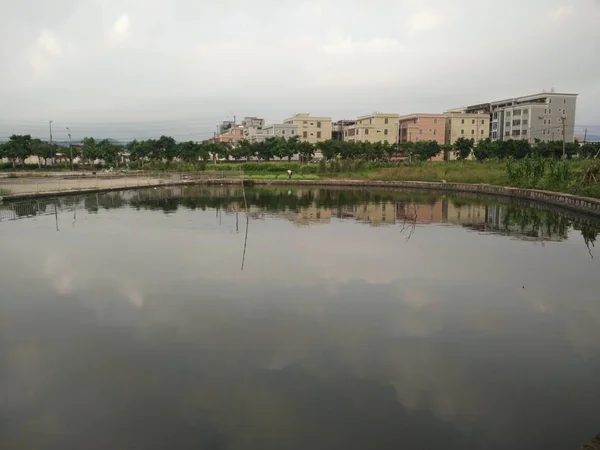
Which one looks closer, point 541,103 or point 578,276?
point 578,276

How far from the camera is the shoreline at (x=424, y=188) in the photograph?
759 inches

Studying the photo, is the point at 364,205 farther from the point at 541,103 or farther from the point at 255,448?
the point at 541,103

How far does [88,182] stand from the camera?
32.2m

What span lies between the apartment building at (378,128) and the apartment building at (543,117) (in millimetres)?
11589

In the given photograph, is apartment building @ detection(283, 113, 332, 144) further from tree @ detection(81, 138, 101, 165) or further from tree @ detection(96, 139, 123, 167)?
tree @ detection(81, 138, 101, 165)

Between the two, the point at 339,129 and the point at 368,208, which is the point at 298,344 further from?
the point at 339,129

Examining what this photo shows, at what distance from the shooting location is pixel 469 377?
217 inches

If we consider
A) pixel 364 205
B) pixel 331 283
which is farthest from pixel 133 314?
pixel 364 205

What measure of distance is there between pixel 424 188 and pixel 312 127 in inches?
1211

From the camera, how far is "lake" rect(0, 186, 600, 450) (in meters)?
4.61

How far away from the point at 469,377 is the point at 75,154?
209ft

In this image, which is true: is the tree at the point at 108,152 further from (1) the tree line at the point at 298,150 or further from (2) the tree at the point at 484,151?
(2) the tree at the point at 484,151

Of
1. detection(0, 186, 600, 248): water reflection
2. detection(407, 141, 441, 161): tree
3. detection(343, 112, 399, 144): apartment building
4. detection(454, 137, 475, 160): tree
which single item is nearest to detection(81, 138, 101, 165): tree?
detection(0, 186, 600, 248): water reflection

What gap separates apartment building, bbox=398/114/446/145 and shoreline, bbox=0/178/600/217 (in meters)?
23.8
